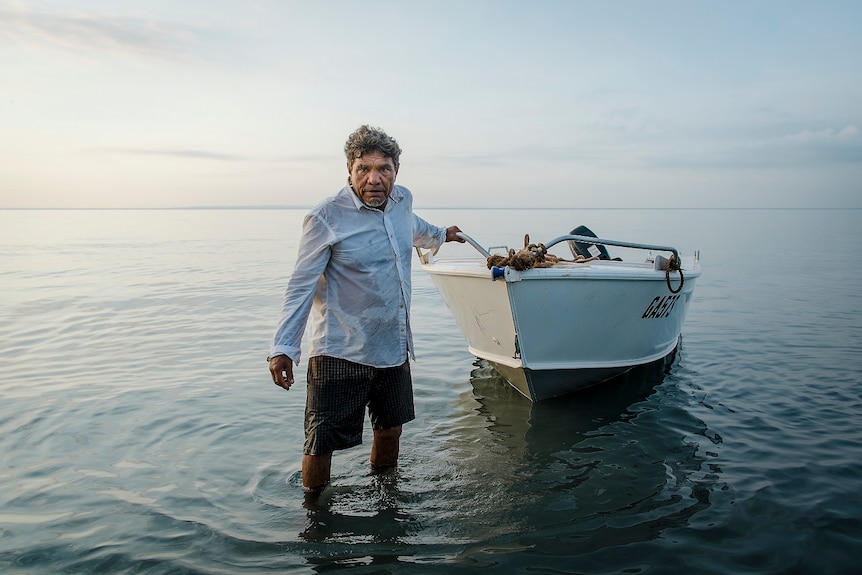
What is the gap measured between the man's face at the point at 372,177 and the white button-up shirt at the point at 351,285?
5cm

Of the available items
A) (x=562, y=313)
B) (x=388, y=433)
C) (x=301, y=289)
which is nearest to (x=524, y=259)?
(x=562, y=313)

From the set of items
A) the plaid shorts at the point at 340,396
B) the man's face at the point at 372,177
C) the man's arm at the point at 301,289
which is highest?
the man's face at the point at 372,177

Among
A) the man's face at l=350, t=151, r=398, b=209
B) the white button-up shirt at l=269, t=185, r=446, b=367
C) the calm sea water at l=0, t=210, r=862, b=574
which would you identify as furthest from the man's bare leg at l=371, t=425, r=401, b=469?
the man's face at l=350, t=151, r=398, b=209

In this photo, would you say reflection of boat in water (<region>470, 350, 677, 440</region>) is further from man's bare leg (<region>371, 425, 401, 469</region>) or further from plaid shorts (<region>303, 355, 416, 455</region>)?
plaid shorts (<region>303, 355, 416, 455</region>)

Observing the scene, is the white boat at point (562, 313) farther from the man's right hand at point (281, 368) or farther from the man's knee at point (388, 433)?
the man's right hand at point (281, 368)

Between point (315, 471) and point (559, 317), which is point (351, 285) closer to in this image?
point (315, 471)

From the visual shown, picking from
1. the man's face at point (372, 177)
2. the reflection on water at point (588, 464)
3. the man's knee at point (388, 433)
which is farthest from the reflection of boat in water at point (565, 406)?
the man's face at point (372, 177)

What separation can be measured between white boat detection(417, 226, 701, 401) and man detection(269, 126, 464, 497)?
1.63 meters

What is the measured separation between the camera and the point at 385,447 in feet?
12.8

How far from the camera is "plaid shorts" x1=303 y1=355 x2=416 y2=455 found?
3281mm

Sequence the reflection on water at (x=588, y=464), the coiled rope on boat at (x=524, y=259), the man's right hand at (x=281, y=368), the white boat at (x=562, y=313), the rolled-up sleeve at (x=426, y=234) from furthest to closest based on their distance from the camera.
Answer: the white boat at (x=562, y=313), the coiled rope on boat at (x=524, y=259), the rolled-up sleeve at (x=426, y=234), the reflection on water at (x=588, y=464), the man's right hand at (x=281, y=368)

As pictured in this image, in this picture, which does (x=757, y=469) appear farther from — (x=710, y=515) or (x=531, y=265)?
(x=531, y=265)

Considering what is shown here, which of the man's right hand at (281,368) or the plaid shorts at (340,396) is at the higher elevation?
the man's right hand at (281,368)

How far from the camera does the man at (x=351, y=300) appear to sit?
3131mm
